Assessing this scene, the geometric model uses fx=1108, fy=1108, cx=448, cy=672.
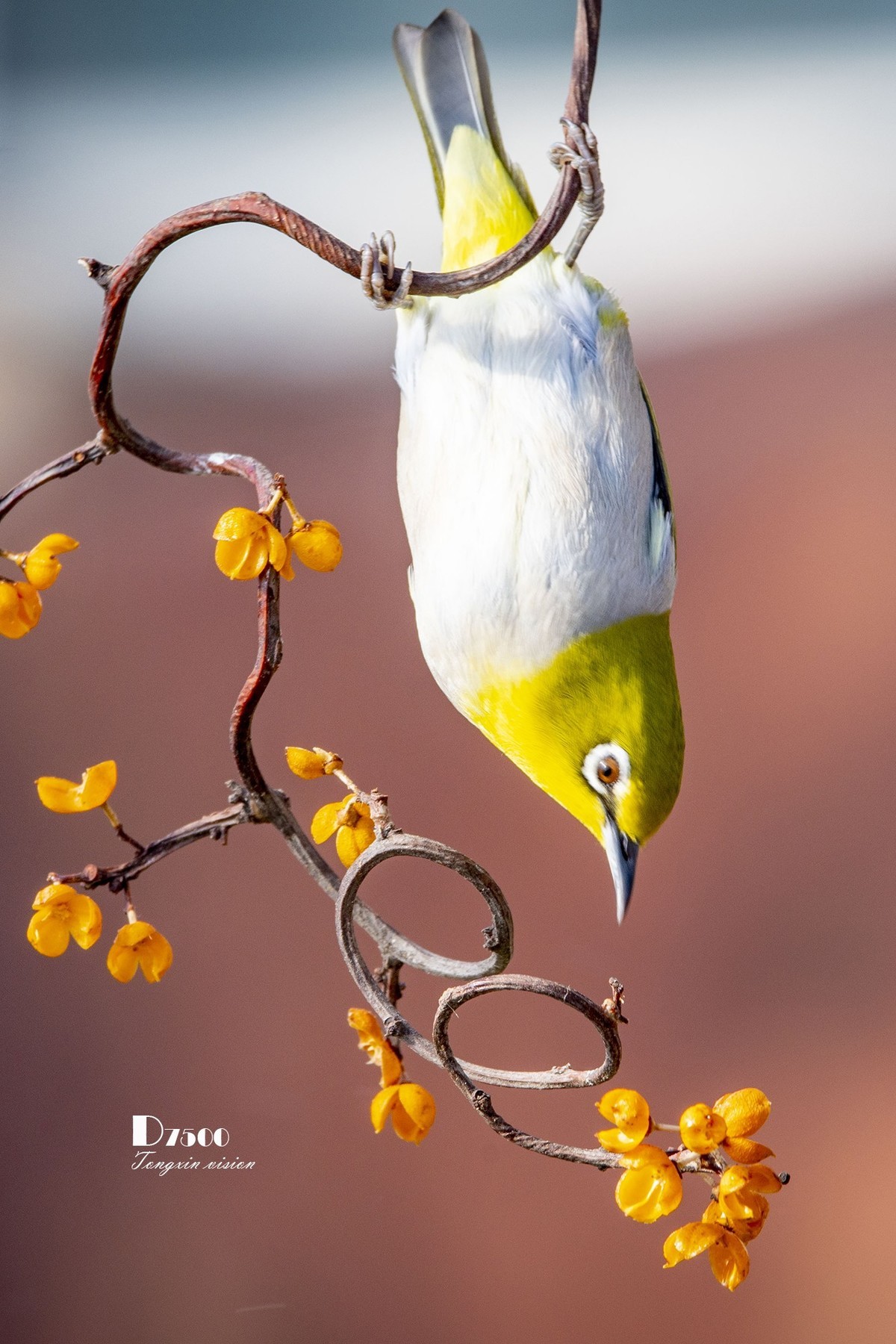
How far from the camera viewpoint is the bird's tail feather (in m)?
0.49

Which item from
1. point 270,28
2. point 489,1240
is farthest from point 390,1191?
point 270,28

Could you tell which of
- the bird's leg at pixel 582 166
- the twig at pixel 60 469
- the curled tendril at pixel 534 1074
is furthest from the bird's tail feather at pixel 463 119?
the curled tendril at pixel 534 1074

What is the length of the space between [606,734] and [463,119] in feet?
0.96

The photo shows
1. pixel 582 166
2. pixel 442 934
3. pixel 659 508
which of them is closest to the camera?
pixel 582 166

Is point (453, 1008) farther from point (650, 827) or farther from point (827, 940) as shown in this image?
point (827, 940)

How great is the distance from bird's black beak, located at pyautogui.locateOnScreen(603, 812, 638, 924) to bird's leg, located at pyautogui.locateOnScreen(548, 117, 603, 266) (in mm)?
240

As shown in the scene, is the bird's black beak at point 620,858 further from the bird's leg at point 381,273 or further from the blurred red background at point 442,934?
the blurred red background at point 442,934

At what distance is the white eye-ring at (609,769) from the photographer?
1.47 feet

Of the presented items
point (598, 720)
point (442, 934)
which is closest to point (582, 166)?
point (598, 720)

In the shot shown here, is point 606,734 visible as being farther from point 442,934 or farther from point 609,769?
point 442,934

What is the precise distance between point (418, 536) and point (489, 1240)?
62 cm

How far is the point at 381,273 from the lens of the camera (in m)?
0.39

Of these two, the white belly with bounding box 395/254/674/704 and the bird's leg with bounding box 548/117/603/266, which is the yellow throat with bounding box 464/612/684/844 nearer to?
the white belly with bounding box 395/254/674/704

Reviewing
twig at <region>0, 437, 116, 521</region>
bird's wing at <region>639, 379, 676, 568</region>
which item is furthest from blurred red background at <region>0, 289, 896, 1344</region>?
twig at <region>0, 437, 116, 521</region>
